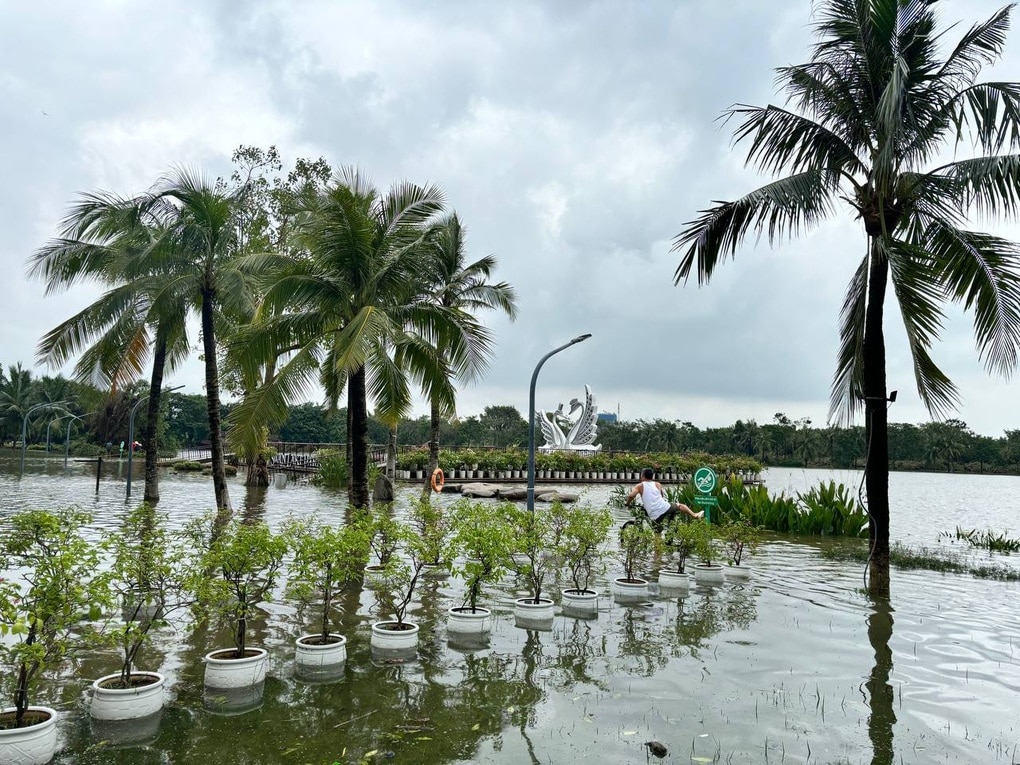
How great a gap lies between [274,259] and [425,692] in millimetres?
9111

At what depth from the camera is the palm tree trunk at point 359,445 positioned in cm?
1149

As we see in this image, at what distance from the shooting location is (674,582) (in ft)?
31.8

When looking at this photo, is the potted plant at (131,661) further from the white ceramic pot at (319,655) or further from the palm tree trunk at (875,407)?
the palm tree trunk at (875,407)

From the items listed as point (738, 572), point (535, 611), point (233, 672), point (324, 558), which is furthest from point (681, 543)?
point (233, 672)

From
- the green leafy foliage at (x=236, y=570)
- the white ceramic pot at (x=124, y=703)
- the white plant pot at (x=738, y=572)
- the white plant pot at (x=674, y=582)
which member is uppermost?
the green leafy foliage at (x=236, y=570)

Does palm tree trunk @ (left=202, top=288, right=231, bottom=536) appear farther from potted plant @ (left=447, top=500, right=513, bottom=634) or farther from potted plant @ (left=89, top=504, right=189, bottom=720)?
potted plant @ (left=89, top=504, right=189, bottom=720)

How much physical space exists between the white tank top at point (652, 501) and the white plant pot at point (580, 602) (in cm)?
381

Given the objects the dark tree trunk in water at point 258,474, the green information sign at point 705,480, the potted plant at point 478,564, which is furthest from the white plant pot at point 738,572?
the dark tree trunk in water at point 258,474

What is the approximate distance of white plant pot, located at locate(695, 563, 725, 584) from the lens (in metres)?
10.4

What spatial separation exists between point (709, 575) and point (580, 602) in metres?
3.04

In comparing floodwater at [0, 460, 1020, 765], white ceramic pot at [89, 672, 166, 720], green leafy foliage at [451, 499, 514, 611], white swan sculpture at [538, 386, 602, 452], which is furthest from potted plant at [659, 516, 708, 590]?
white swan sculpture at [538, 386, 602, 452]

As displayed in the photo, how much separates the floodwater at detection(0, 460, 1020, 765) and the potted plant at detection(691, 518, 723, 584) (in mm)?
663

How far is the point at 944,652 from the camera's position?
7.07 meters

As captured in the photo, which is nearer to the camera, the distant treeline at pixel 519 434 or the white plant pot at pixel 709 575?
the white plant pot at pixel 709 575
